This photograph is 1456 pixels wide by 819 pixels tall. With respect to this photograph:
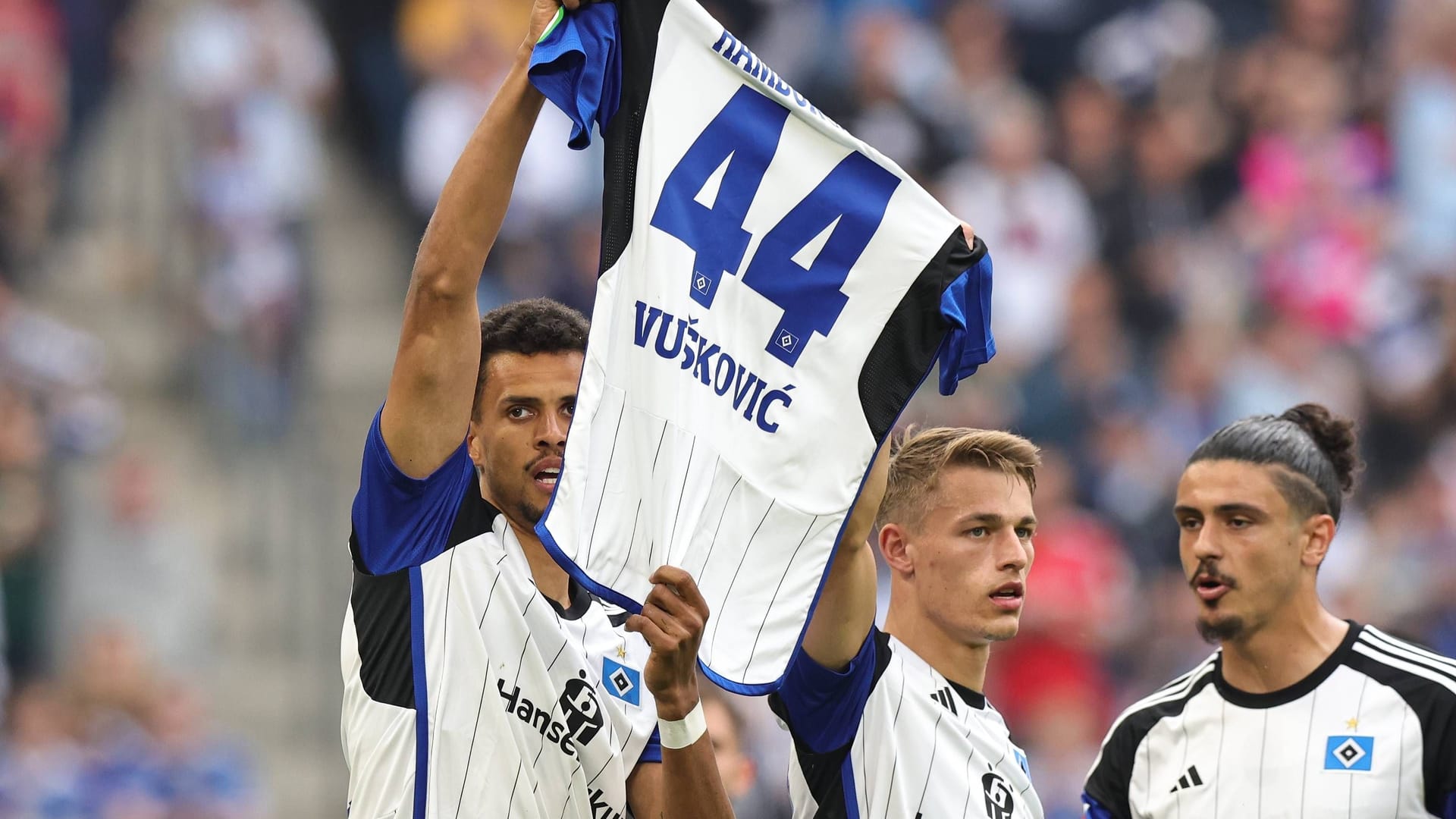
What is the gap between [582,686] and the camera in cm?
400

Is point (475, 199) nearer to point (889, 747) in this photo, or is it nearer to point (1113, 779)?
point (889, 747)

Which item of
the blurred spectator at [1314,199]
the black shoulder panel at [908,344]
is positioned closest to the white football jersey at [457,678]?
the black shoulder panel at [908,344]

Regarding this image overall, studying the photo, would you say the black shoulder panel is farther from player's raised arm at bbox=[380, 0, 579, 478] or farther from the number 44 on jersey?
player's raised arm at bbox=[380, 0, 579, 478]

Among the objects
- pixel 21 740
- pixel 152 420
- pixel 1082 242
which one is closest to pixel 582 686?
pixel 21 740

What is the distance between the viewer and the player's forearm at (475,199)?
3760mm

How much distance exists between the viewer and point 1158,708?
16.9 ft

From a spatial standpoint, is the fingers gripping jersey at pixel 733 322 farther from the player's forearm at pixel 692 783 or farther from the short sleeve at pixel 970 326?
the player's forearm at pixel 692 783

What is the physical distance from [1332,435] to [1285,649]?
2.20 ft

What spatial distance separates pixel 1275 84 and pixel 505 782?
10.3 meters

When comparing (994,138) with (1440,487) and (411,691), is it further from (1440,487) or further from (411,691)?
(411,691)

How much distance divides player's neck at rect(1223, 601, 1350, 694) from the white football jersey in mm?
1969

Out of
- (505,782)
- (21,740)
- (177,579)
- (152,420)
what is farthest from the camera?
(152,420)

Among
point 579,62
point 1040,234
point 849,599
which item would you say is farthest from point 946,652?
point 1040,234

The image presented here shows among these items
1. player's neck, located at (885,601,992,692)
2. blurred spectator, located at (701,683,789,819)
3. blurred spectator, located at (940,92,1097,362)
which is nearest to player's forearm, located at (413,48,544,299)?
player's neck, located at (885,601,992,692)
